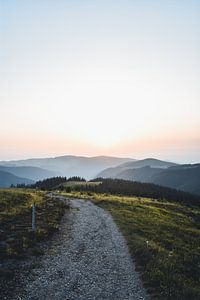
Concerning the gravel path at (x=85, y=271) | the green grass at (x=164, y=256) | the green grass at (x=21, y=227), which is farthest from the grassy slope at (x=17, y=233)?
the green grass at (x=164, y=256)

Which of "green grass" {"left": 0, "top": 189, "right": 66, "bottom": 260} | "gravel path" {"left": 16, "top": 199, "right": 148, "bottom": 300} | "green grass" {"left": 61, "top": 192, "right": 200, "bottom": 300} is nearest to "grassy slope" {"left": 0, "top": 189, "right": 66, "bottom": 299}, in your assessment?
"green grass" {"left": 0, "top": 189, "right": 66, "bottom": 260}

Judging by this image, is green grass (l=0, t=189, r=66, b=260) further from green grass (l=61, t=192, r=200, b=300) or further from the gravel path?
green grass (l=61, t=192, r=200, b=300)

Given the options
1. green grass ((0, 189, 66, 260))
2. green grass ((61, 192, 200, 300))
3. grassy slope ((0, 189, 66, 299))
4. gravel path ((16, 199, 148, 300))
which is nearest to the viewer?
gravel path ((16, 199, 148, 300))

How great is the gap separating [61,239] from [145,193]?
6760 cm

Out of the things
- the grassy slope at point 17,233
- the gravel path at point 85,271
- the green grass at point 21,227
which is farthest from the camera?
the green grass at point 21,227

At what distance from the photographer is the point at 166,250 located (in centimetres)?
2406

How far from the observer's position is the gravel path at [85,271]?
15.9 meters

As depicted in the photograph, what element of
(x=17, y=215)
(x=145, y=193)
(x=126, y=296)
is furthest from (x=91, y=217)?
(x=145, y=193)

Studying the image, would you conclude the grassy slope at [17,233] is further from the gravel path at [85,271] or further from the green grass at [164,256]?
the green grass at [164,256]

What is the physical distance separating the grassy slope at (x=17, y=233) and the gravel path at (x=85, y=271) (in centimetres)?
112

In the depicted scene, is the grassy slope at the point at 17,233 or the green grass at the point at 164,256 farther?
the grassy slope at the point at 17,233

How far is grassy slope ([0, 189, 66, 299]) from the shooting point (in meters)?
18.6

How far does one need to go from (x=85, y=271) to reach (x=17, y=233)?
8.94m

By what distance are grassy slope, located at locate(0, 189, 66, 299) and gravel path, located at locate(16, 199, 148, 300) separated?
1.12 metres
